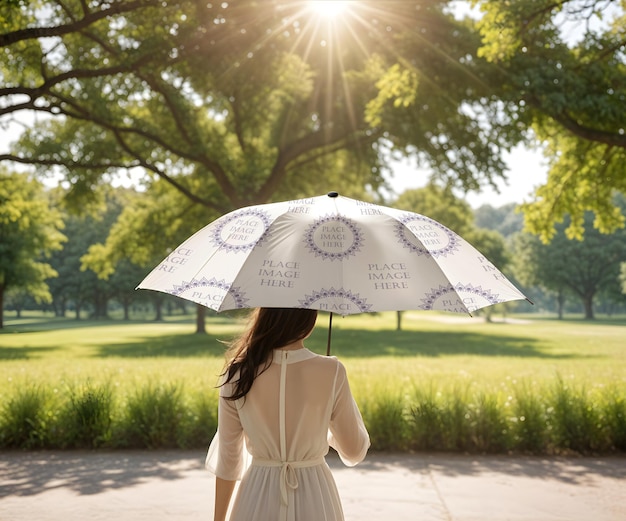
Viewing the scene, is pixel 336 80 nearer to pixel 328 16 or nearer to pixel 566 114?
pixel 328 16

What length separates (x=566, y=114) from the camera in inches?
522

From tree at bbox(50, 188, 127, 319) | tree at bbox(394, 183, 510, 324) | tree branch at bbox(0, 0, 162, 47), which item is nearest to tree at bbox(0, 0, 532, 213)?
tree branch at bbox(0, 0, 162, 47)

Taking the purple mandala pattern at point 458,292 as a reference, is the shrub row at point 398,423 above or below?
below

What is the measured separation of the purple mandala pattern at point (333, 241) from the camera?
3.03m

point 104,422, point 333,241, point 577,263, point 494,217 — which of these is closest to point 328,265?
point 333,241

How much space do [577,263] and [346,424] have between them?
64203mm

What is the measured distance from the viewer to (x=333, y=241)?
3051 millimetres

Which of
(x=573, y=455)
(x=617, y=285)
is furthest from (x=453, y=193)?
(x=617, y=285)

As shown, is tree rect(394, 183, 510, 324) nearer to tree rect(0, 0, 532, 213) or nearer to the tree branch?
tree rect(0, 0, 532, 213)

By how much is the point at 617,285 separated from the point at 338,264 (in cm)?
6472

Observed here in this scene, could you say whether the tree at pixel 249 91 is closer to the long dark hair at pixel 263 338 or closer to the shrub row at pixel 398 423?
the shrub row at pixel 398 423

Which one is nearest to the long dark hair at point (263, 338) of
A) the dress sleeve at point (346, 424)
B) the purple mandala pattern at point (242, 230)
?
the dress sleeve at point (346, 424)

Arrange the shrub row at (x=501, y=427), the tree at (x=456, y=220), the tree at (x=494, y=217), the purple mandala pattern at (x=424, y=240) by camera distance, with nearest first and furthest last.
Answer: the purple mandala pattern at (x=424, y=240), the shrub row at (x=501, y=427), the tree at (x=456, y=220), the tree at (x=494, y=217)

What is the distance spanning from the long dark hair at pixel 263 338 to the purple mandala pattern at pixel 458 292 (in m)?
0.56
